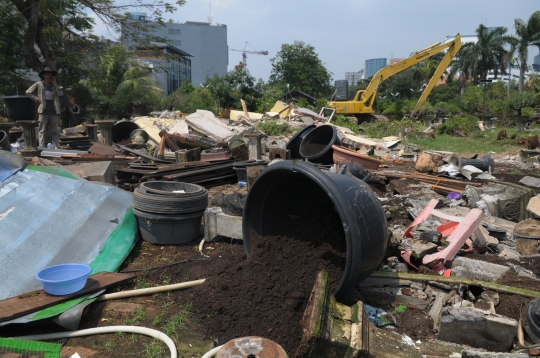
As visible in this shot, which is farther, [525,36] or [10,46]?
[525,36]

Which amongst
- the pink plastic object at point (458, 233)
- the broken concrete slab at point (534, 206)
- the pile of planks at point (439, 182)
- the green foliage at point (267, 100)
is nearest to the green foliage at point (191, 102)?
the green foliage at point (267, 100)

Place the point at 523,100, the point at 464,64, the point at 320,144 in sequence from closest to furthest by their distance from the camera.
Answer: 1. the point at 320,144
2. the point at 523,100
3. the point at 464,64

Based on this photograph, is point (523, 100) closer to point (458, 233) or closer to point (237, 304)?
point (458, 233)

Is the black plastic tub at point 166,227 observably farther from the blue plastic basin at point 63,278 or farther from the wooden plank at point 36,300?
the blue plastic basin at point 63,278

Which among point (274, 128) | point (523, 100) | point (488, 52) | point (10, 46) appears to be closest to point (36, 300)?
point (274, 128)

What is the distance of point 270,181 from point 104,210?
2.24 m

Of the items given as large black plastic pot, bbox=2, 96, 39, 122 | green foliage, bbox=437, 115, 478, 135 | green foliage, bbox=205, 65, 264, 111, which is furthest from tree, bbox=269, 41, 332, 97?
large black plastic pot, bbox=2, 96, 39, 122

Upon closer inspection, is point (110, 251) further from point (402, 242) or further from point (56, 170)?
point (402, 242)

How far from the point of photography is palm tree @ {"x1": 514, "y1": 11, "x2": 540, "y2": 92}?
128 feet

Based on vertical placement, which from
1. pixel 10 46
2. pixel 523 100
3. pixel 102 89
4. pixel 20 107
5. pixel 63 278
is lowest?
pixel 63 278

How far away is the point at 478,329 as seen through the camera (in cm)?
310

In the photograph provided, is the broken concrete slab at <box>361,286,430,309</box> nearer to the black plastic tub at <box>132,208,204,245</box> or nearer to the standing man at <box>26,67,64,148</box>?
the black plastic tub at <box>132,208,204,245</box>

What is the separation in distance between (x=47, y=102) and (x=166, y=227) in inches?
266

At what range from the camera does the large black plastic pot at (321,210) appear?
315 cm
